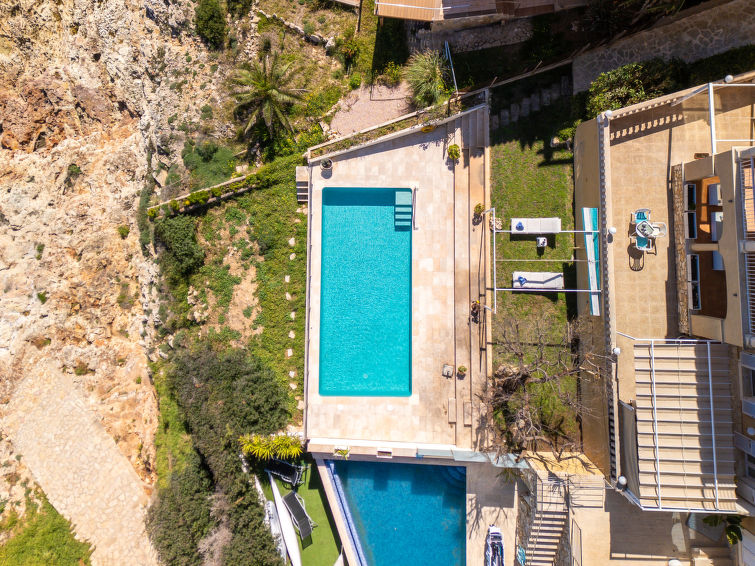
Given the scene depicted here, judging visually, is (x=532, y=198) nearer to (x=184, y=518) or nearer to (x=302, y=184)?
(x=302, y=184)

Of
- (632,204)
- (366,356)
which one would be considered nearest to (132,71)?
(366,356)

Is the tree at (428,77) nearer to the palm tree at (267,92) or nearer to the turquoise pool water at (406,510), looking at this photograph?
the palm tree at (267,92)

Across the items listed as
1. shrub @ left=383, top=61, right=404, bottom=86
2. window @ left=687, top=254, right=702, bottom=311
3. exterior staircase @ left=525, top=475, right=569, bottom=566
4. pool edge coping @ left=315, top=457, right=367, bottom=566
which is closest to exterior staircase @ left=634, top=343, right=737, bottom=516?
window @ left=687, top=254, right=702, bottom=311

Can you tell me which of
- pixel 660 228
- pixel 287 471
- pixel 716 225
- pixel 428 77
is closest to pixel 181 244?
pixel 287 471

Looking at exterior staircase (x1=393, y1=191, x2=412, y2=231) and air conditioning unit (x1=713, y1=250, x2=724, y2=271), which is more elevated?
exterior staircase (x1=393, y1=191, x2=412, y2=231)

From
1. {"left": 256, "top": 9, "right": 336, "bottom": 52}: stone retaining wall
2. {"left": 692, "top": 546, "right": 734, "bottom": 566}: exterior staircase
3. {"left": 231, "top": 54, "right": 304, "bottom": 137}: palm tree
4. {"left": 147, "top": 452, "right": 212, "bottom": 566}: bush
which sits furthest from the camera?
{"left": 256, "top": 9, "right": 336, "bottom": 52}: stone retaining wall

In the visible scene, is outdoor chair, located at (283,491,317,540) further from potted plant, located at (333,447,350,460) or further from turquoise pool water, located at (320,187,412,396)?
turquoise pool water, located at (320,187,412,396)

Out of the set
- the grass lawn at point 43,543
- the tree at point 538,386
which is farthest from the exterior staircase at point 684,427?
the grass lawn at point 43,543
